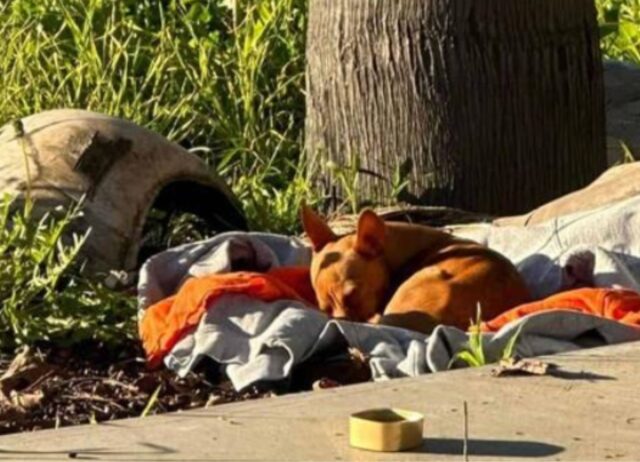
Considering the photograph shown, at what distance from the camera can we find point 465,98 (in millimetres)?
7504

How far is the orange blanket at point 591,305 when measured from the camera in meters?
5.65

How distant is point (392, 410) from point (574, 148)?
3725mm

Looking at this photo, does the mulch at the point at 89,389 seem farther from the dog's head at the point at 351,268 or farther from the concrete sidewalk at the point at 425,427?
the concrete sidewalk at the point at 425,427

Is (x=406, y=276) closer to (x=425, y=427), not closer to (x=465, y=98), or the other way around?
(x=465, y=98)

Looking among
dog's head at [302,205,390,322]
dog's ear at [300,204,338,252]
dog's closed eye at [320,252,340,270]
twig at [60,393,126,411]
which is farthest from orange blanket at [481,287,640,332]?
twig at [60,393,126,411]

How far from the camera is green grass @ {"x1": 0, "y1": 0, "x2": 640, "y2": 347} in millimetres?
8195

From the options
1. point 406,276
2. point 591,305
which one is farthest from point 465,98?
point 591,305

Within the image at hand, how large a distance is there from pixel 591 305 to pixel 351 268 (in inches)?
30.7

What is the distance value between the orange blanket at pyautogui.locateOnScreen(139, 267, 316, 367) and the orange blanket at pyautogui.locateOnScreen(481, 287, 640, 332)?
0.69 m

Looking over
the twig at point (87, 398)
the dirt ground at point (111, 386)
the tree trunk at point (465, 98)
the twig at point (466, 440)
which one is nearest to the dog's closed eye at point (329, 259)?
the dirt ground at point (111, 386)

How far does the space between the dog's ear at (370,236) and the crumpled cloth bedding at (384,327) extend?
0.31 m

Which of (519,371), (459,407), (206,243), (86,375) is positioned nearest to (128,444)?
(459,407)

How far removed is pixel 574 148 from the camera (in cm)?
768

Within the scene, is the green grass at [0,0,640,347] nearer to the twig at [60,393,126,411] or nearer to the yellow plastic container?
the twig at [60,393,126,411]
